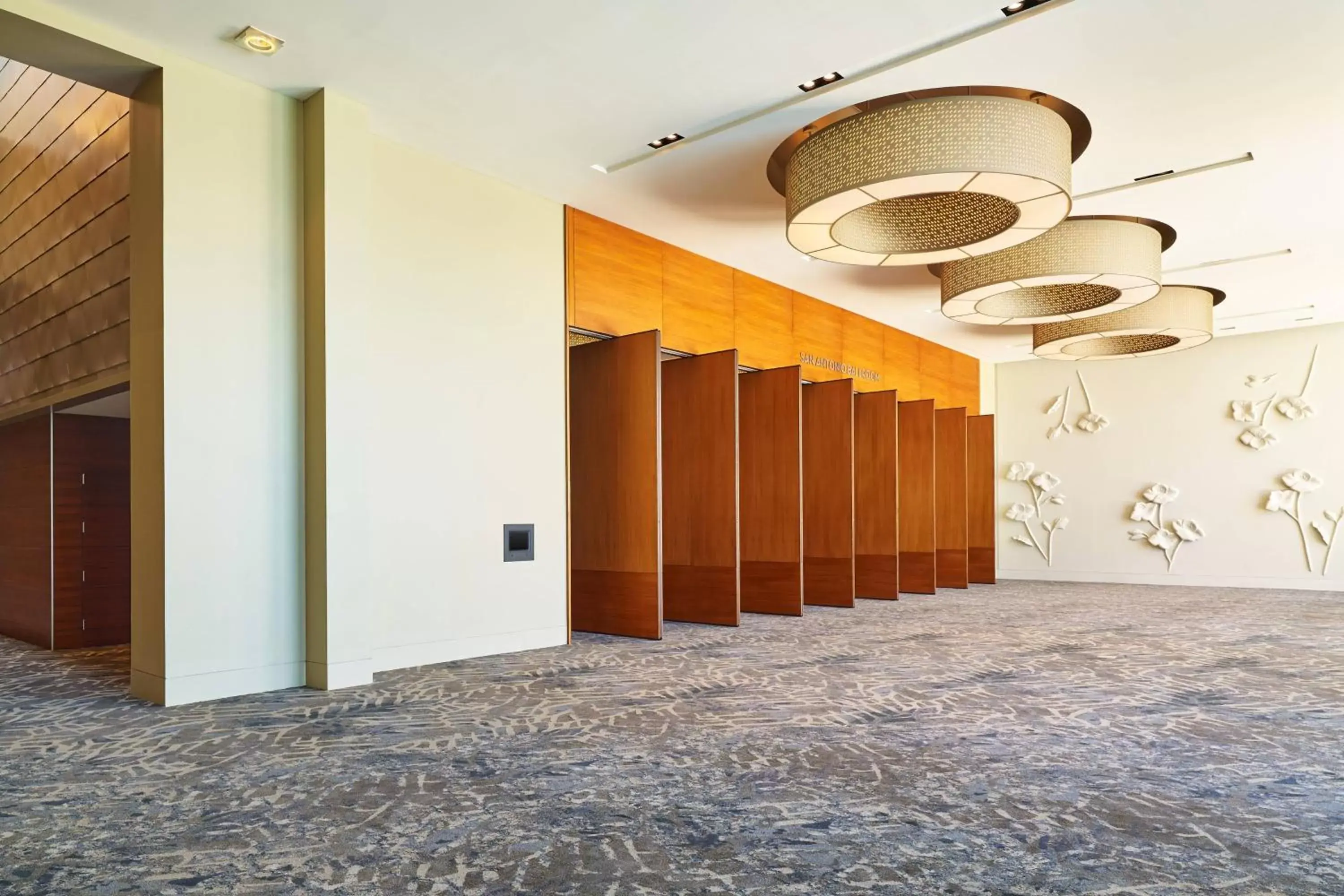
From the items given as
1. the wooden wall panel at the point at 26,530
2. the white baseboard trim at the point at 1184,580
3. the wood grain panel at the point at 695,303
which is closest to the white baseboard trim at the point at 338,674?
the wooden wall panel at the point at 26,530

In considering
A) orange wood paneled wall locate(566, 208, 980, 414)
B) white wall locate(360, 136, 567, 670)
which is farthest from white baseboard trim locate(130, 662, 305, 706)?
orange wood paneled wall locate(566, 208, 980, 414)

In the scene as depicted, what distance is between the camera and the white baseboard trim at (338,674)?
5645 mm

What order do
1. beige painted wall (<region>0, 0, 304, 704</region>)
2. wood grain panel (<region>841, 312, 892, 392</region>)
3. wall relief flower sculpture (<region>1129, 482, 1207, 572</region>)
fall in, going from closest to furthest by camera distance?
beige painted wall (<region>0, 0, 304, 704</region>) < wood grain panel (<region>841, 312, 892, 392</region>) < wall relief flower sculpture (<region>1129, 482, 1207, 572</region>)

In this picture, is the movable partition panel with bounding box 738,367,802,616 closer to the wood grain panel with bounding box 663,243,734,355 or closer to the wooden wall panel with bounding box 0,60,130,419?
the wood grain panel with bounding box 663,243,734,355

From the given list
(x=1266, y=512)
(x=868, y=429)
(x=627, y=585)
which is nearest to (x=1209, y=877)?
(x=627, y=585)

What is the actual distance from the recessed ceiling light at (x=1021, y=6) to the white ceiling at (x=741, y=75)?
86 millimetres

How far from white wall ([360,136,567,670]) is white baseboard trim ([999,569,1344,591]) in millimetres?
10747

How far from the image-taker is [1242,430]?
14305 millimetres

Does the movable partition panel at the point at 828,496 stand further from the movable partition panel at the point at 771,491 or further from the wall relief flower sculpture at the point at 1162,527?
the wall relief flower sculpture at the point at 1162,527

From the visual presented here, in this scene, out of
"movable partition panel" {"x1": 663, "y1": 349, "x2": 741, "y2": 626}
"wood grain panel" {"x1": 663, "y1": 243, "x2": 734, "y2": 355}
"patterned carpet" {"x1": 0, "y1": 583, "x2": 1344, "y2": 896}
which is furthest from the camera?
"wood grain panel" {"x1": 663, "y1": 243, "x2": 734, "y2": 355}

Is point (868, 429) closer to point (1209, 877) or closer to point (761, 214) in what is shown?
point (761, 214)

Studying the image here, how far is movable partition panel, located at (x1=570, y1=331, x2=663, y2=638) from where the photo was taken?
312 inches

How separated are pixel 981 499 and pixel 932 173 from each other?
1060cm

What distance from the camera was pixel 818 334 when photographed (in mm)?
11492
